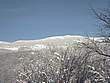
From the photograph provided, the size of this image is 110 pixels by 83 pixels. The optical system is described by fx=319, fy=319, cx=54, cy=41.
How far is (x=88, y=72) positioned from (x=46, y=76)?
580 cm

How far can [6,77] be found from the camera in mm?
61844

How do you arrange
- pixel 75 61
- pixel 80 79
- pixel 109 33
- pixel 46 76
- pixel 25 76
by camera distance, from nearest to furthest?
pixel 109 33 → pixel 80 79 → pixel 75 61 → pixel 46 76 → pixel 25 76

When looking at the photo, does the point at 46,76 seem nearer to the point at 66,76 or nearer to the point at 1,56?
the point at 66,76

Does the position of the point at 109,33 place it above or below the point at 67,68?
above

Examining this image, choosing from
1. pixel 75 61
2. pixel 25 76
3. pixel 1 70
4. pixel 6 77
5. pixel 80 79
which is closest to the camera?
pixel 80 79

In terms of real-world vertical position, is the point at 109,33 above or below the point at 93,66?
above

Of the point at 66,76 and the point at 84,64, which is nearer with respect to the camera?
the point at 66,76

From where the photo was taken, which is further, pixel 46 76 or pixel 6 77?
pixel 6 77

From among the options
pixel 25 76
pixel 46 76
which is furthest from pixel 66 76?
pixel 25 76

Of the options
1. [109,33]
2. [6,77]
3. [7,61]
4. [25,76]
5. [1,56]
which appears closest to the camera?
[109,33]

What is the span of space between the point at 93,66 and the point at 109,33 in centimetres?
1543

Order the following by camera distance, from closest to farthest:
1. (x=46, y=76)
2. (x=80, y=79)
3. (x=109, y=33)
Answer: (x=109, y=33) < (x=80, y=79) < (x=46, y=76)

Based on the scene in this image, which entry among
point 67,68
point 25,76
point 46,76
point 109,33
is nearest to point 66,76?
point 67,68

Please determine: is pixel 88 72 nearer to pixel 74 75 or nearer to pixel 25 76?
pixel 74 75
